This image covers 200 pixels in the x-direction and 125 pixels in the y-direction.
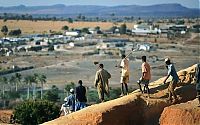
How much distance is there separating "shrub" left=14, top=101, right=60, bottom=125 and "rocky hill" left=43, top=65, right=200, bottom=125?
8534 millimetres

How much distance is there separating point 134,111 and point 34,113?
9599 mm

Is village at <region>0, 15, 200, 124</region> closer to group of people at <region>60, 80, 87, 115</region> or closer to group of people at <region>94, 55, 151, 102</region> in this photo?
group of people at <region>94, 55, 151, 102</region>

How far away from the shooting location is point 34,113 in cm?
2061

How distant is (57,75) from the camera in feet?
217

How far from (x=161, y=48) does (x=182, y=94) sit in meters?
79.2

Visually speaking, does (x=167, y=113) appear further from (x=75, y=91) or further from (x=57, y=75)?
(x=57, y=75)

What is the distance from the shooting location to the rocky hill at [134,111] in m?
10.9

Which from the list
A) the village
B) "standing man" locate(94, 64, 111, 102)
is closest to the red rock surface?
"standing man" locate(94, 64, 111, 102)

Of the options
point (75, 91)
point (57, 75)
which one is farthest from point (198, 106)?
point (57, 75)

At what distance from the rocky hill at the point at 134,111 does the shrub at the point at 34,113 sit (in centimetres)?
853

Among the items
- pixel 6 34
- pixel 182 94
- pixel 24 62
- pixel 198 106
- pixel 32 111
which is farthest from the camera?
pixel 6 34

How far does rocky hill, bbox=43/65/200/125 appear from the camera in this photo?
10.9m

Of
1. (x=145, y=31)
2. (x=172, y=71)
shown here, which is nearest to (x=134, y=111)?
(x=172, y=71)

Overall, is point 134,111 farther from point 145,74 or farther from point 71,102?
point 71,102
